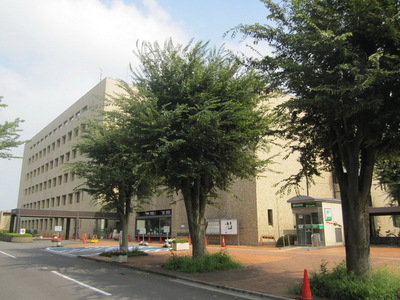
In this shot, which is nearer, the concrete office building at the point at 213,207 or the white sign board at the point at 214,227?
the concrete office building at the point at 213,207

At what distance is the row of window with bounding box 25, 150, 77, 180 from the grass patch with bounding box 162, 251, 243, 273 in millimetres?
43671

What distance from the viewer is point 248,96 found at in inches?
495

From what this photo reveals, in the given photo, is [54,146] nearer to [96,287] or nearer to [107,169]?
[107,169]

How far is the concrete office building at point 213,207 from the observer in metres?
23.7

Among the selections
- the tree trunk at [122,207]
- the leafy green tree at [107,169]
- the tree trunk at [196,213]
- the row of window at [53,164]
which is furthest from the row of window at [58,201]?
the tree trunk at [196,213]

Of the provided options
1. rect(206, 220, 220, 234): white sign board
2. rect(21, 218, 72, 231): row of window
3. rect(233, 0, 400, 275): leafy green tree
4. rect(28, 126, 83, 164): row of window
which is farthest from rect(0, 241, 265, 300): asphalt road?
rect(21, 218, 72, 231): row of window

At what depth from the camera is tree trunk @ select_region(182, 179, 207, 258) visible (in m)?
13.5

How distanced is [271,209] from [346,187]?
19.5 meters

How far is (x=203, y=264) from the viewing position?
12477 mm

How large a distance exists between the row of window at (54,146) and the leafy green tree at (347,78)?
4877 centimetres

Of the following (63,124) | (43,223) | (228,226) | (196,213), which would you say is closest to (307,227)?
(228,226)

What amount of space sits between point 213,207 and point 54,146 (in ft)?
147

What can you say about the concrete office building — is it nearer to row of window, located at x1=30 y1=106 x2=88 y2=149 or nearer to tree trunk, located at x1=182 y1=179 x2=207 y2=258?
row of window, located at x1=30 y1=106 x2=88 y2=149

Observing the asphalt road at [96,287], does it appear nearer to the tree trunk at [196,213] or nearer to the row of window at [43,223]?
the tree trunk at [196,213]
